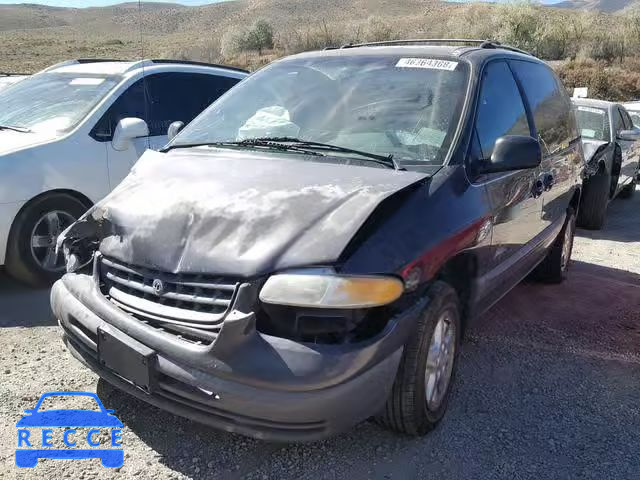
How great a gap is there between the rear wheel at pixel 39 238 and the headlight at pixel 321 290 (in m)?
2.88

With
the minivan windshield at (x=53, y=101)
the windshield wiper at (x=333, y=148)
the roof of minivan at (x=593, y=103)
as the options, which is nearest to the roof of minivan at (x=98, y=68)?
the minivan windshield at (x=53, y=101)

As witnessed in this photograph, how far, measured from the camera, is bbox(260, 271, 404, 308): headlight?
2.36m

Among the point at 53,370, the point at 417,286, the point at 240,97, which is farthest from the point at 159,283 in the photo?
the point at 240,97

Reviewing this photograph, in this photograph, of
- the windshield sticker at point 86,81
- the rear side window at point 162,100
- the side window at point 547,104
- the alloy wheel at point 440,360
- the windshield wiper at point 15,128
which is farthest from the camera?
the windshield sticker at point 86,81

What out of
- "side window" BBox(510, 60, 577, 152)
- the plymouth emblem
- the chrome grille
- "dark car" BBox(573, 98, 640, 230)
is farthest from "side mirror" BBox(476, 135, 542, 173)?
"dark car" BBox(573, 98, 640, 230)

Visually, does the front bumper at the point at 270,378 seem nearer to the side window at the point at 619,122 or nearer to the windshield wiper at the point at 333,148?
the windshield wiper at the point at 333,148

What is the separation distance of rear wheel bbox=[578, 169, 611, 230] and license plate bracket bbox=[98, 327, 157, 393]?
264 inches

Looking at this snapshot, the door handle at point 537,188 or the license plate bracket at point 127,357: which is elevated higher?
the door handle at point 537,188

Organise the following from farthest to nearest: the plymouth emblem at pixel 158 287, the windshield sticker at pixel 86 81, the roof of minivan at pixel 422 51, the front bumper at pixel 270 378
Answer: the windshield sticker at pixel 86 81 → the roof of minivan at pixel 422 51 → the plymouth emblem at pixel 158 287 → the front bumper at pixel 270 378

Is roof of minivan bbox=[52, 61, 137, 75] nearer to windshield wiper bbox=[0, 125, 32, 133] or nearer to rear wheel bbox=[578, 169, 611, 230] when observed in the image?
windshield wiper bbox=[0, 125, 32, 133]

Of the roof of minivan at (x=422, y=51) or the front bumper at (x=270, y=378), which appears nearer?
the front bumper at (x=270, y=378)

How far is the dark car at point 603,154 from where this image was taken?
7.68 m

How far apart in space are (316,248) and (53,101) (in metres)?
4.13

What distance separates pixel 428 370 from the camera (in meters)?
2.86
